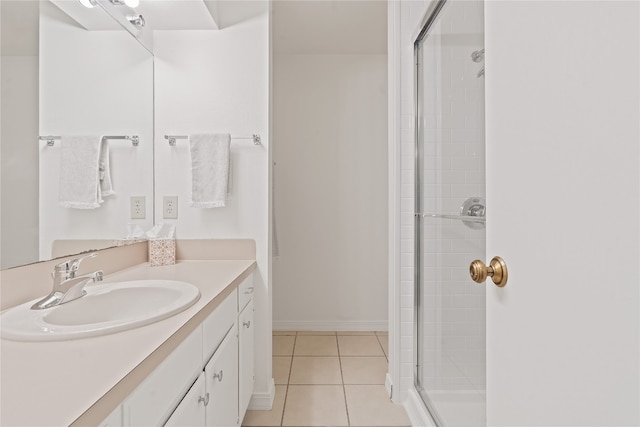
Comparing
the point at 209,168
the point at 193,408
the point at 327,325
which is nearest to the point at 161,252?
the point at 209,168

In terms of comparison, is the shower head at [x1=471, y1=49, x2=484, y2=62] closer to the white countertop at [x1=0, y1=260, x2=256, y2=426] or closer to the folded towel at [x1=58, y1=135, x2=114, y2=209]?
the white countertop at [x1=0, y1=260, x2=256, y2=426]

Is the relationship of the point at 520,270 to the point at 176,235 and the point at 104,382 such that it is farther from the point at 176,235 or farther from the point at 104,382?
the point at 176,235

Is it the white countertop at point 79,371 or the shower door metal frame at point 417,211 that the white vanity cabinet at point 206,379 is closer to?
the white countertop at point 79,371

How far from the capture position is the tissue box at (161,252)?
1.79 metres

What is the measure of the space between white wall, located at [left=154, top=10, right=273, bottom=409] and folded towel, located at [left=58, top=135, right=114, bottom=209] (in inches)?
14.3

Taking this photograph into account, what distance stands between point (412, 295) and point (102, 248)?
1.54 metres

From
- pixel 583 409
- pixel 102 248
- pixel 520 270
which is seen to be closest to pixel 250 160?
pixel 102 248

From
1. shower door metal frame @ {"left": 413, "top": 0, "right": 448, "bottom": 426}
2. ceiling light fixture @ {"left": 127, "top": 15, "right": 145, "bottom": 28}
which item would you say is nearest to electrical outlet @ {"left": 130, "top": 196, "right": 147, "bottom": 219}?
ceiling light fixture @ {"left": 127, "top": 15, "right": 145, "bottom": 28}

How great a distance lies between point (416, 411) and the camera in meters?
1.74

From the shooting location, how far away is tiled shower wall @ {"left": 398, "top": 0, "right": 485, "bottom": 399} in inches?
52.8

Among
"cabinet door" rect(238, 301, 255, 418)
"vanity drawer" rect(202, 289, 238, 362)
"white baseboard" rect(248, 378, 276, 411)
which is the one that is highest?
"vanity drawer" rect(202, 289, 238, 362)

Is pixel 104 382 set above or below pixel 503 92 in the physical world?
below

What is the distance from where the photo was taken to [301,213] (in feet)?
10.3

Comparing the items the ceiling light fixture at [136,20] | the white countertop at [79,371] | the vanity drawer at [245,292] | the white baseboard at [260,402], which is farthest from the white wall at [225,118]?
the white countertop at [79,371]
